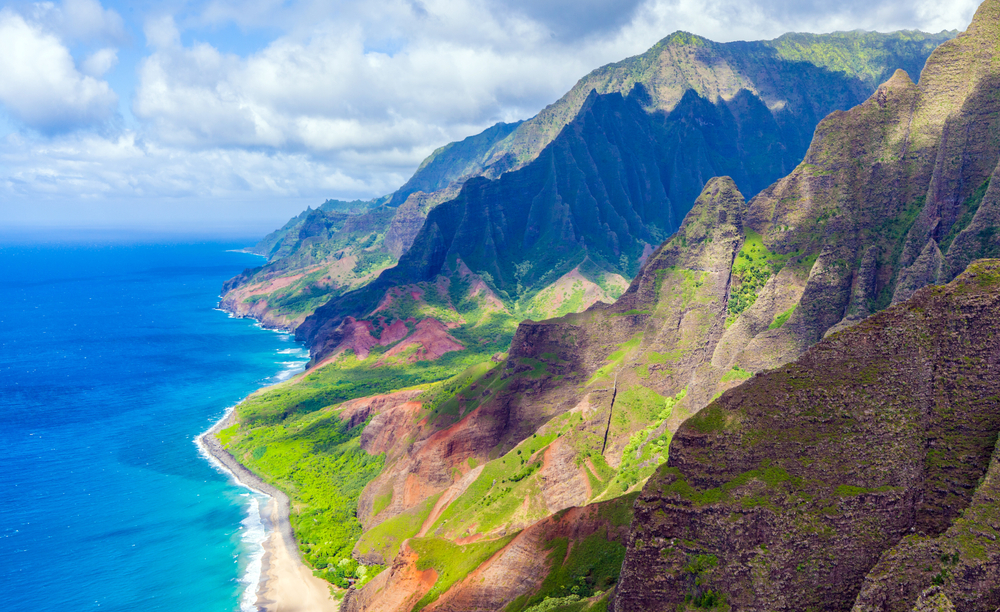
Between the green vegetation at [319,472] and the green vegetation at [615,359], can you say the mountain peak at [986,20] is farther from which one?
the green vegetation at [319,472]

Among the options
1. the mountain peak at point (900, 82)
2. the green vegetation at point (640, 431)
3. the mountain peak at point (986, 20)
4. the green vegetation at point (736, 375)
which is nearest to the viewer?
the green vegetation at point (640, 431)

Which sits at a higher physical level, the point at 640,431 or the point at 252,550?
the point at 640,431

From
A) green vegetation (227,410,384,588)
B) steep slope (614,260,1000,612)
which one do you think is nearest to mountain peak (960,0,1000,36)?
steep slope (614,260,1000,612)

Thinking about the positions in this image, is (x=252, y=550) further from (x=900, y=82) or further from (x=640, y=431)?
(x=900, y=82)

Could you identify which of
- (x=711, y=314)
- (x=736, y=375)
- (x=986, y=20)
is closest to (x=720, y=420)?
(x=736, y=375)

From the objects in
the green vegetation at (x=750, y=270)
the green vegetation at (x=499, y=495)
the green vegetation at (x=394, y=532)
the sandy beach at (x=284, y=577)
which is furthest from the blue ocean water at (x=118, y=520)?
the green vegetation at (x=750, y=270)

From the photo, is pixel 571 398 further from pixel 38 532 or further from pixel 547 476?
pixel 38 532

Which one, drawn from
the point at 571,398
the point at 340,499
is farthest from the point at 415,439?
the point at 571,398
